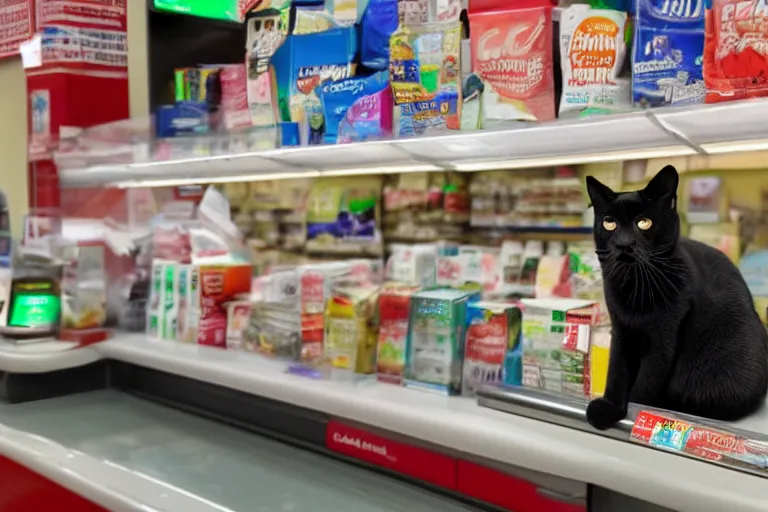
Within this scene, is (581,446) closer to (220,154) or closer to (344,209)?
(220,154)

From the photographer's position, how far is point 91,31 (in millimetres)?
3285

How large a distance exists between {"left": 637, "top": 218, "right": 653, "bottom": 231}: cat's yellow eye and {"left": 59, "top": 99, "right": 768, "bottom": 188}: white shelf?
235mm

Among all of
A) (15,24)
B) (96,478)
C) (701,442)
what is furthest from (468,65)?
(15,24)

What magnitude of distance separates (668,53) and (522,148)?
21.1 inches

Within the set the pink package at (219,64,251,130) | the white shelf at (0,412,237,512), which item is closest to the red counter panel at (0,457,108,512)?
the white shelf at (0,412,237,512)

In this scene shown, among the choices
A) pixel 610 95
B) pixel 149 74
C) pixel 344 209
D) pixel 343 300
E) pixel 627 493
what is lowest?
pixel 627 493

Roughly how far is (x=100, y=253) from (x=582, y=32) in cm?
218

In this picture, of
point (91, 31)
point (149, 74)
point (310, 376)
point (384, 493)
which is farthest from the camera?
→ point (149, 74)

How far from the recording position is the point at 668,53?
4.79 ft

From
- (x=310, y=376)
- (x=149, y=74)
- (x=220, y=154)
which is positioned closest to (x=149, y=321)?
(x=220, y=154)

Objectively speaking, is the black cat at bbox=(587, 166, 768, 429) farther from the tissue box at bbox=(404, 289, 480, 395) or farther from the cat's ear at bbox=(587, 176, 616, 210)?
the tissue box at bbox=(404, 289, 480, 395)

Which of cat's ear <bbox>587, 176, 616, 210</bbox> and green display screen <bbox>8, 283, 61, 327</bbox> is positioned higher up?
cat's ear <bbox>587, 176, 616, 210</bbox>

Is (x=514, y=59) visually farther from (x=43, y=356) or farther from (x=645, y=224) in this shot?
(x=43, y=356)

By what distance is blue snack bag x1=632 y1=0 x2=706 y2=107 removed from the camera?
1433 mm
